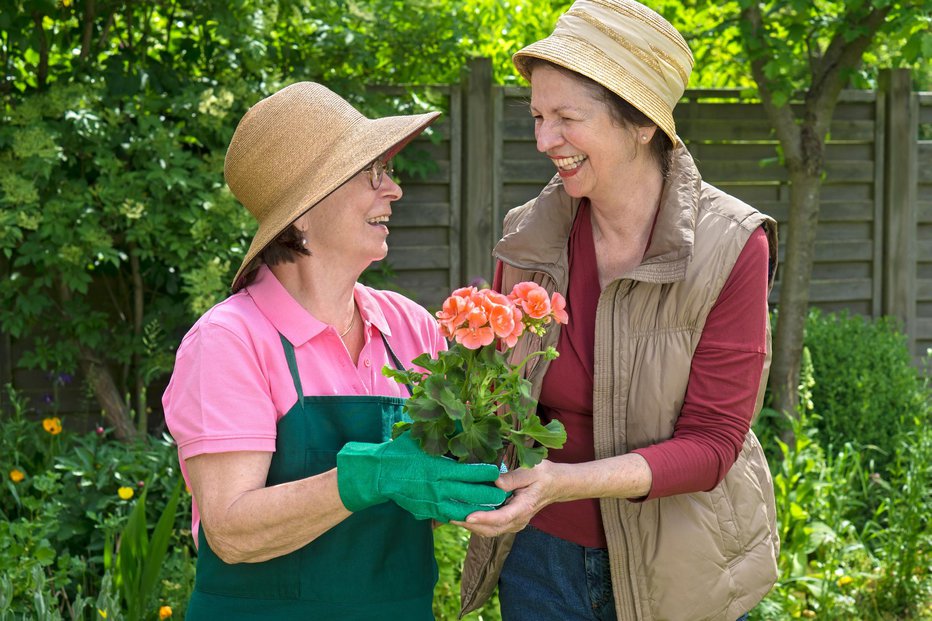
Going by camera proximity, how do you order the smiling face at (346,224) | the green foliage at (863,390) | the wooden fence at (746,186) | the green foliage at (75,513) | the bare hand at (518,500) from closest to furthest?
the bare hand at (518,500) → the smiling face at (346,224) → the green foliage at (75,513) → the green foliage at (863,390) → the wooden fence at (746,186)

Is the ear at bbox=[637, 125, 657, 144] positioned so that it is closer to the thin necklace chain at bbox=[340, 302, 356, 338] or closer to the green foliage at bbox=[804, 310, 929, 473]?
the thin necklace chain at bbox=[340, 302, 356, 338]

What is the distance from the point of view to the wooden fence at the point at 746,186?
540 centimetres

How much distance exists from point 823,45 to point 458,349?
7.46 m

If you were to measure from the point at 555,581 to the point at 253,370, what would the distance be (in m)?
0.81

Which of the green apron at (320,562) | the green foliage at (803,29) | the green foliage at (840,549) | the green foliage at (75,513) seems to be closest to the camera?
the green apron at (320,562)

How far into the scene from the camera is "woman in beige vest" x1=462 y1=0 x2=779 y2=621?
6.92 feet

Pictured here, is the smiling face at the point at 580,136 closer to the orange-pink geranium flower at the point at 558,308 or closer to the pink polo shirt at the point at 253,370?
the orange-pink geranium flower at the point at 558,308

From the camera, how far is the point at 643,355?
2.14m

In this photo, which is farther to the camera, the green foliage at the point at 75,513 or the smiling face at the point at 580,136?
the green foliage at the point at 75,513

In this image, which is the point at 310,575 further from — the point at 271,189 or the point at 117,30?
the point at 117,30

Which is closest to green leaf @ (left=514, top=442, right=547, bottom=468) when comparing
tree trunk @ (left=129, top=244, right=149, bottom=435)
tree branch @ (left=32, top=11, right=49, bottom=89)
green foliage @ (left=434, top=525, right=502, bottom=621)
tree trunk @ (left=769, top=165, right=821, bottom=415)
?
green foliage @ (left=434, top=525, right=502, bottom=621)

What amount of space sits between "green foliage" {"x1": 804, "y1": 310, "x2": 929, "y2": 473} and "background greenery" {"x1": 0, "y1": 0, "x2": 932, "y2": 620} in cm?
1

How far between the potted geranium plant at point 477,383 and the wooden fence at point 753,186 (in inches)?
132

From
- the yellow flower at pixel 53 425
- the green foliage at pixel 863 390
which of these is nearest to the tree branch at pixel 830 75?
the green foliage at pixel 863 390
